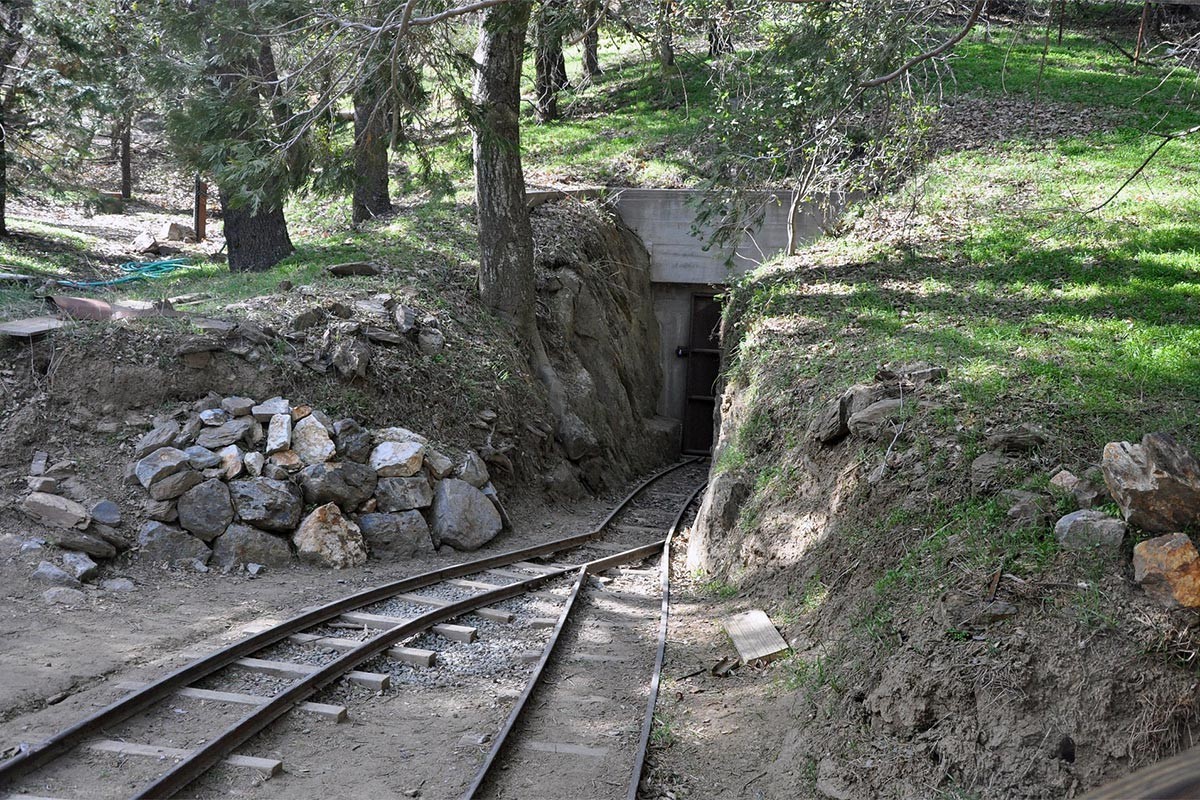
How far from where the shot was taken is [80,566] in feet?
28.2

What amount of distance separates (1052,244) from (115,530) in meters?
13.4

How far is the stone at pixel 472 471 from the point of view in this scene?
1206 centimetres

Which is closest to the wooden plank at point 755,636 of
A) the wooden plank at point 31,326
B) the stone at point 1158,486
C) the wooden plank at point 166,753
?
the stone at point 1158,486

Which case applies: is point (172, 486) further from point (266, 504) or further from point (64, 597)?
point (64, 597)

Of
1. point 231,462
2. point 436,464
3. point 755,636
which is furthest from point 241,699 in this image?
point 436,464

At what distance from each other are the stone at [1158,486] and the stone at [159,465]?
8649 millimetres

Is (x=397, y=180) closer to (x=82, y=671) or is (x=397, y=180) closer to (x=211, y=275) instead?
(x=211, y=275)

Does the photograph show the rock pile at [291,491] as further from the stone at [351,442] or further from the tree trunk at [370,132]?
the tree trunk at [370,132]

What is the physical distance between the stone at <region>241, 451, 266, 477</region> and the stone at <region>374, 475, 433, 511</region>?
4.53 ft

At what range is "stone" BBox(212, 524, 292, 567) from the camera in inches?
378

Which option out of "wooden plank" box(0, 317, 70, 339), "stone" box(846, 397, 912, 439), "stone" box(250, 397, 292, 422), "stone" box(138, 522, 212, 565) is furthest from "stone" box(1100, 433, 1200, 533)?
"wooden plank" box(0, 317, 70, 339)

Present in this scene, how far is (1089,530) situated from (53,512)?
893 centimetres

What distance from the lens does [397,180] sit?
2466cm

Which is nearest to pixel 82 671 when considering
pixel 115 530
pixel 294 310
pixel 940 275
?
pixel 115 530
